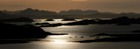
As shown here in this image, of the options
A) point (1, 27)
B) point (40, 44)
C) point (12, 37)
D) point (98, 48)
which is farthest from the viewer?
point (1, 27)

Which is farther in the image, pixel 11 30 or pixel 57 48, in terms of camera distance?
pixel 11 30

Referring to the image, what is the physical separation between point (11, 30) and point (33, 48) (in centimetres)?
2257

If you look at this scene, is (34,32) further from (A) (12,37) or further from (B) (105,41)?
(B) (105,41)

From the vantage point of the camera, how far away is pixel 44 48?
5509cm

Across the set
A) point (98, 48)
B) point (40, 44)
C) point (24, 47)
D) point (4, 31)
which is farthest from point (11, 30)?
point (98, 48)

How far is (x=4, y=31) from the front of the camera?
75.2m

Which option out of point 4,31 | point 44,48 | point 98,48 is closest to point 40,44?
point 44,48

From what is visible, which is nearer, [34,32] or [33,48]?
[33,48]

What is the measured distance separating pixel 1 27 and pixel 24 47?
73.4 ft

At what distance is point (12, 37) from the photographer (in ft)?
235

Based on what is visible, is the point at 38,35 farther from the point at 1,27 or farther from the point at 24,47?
the point at 24,47

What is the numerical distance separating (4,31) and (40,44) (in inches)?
648

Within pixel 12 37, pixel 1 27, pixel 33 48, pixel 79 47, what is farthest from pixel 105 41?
pixel 1 27

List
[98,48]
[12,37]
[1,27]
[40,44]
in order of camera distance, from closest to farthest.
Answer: [98,48]
[40,44]
[12,37]
[1,27]
